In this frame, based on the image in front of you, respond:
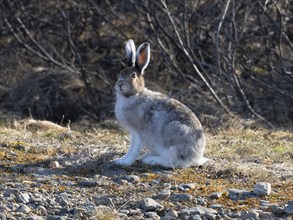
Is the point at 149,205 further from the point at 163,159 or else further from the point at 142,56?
the point at 142,56

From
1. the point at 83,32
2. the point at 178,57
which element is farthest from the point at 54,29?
the point at 178,57

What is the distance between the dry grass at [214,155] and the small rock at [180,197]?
0.11 meters

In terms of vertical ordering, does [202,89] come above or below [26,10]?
below

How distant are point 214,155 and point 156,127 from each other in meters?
0.85

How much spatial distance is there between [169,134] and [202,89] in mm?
5908

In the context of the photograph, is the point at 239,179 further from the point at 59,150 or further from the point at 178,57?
the point at 178,57

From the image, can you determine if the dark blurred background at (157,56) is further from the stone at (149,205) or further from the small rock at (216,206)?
the stone at (149,205)

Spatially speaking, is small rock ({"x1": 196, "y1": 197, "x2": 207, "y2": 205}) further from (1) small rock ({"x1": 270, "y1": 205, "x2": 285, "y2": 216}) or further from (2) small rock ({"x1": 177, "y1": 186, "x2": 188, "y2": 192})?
(1) small rock ({"x1": 270, "y1": 205, "x2": 285, "y2": 216})

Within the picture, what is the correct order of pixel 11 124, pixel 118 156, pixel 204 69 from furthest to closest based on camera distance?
pixel 204 69
pixel 11 124
pixel 118 156

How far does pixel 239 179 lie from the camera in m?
6.23

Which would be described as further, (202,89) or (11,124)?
(202,89)

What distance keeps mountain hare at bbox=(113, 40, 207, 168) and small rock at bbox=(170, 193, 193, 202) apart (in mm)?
720

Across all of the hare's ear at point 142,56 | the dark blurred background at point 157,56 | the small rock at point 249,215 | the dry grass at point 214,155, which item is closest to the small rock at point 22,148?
the dry grass at point 214,155

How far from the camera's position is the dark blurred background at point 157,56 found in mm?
11234
